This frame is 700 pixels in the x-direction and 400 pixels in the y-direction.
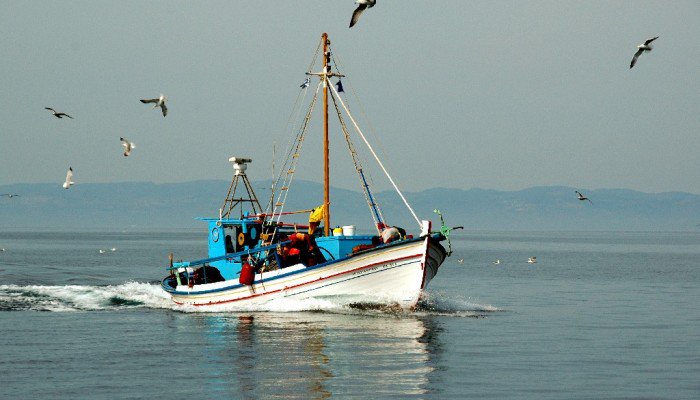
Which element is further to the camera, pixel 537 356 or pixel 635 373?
pixel 537 356

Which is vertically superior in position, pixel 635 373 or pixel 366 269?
pixel 366 269

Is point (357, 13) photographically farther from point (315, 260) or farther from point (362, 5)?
point (315, 260)

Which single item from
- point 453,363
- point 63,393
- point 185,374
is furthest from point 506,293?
point 63,393

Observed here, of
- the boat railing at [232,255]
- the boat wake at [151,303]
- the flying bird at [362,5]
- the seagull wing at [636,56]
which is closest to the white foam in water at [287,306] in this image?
the boat wake at [151,303]

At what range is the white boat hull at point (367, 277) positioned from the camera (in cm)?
2773

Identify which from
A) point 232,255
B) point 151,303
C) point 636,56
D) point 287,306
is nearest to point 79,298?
point 151,303

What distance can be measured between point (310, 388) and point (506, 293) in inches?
1105

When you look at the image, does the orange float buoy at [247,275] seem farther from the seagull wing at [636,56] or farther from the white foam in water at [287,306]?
the seagull wing at [636,56]

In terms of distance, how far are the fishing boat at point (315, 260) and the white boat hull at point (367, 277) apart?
3cm

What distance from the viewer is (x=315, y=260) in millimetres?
29500

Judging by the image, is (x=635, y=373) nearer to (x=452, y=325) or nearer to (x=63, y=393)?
(x=452, y=325)

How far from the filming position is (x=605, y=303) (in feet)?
125

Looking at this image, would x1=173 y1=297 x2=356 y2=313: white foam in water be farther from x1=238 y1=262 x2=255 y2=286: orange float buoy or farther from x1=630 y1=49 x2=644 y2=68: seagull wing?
x1=630 y1=49 x2=644 y2=68: seagull wing

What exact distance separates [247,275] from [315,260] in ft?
7.27
